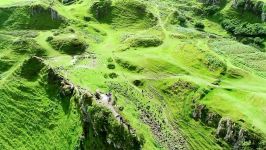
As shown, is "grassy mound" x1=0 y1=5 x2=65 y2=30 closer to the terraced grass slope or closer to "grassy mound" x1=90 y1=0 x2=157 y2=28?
the terraced grass slope

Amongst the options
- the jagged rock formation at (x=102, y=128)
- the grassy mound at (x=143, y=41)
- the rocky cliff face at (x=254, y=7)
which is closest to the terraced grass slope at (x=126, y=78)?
the jagged rock formation at (x=102, y=128)

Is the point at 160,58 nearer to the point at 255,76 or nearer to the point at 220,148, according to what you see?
the point at 255,76

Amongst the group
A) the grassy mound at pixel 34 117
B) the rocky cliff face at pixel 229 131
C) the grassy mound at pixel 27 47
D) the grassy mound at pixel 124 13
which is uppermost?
the grassy mound at pixel 124 13

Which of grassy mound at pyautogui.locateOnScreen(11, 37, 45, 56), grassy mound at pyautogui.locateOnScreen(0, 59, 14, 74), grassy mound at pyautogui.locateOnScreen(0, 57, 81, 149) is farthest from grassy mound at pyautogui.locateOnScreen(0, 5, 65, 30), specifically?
grassy mound at pyautogui.locateOnScreen(0, 57, 81, 149)

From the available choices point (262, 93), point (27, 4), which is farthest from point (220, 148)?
point (27, 4)

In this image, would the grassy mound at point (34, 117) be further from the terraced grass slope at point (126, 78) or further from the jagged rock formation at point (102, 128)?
the jagged rock formation at point (102, 128)
